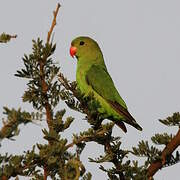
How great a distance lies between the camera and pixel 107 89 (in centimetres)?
689

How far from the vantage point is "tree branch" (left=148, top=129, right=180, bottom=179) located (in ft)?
10.8

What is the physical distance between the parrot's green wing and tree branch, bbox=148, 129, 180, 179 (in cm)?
311

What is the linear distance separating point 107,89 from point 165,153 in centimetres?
357

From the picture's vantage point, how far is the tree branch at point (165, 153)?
129 inches

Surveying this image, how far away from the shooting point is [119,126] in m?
6.67

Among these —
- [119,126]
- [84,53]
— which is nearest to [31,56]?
[119,126]

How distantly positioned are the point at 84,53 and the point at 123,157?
14.7 ft

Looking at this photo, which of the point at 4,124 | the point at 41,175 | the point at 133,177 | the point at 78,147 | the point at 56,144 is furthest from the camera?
the point at 133,177

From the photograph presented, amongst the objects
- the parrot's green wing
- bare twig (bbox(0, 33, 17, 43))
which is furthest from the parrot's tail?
bare twig (bbox(0, 33, 17, 43))

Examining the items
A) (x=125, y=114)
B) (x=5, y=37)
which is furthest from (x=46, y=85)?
(x=125, y=114)

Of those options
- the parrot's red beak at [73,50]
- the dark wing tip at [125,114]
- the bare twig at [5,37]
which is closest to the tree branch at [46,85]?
the bare twig at [5,37]

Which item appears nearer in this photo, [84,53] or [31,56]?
[31,56]

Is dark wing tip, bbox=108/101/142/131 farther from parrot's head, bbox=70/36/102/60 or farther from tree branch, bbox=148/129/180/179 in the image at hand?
tree branch, bbox=148/129/180/179

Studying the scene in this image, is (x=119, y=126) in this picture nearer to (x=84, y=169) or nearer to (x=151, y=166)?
→ (x=151, y=166)
